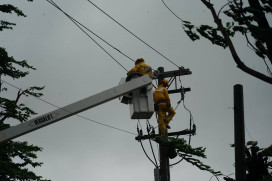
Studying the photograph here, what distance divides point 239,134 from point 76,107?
12.9 ft

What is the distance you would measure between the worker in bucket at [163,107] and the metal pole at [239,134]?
7501mm

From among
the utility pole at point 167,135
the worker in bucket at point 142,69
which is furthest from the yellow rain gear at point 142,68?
the utility pole at point 167,135

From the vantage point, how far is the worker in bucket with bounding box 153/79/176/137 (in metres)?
12.2

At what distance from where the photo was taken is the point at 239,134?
457 centimetres

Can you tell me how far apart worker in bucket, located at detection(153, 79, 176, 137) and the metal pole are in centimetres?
750

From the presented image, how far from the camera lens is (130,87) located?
8.20m

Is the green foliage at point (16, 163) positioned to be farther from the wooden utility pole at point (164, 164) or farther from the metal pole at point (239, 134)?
the metal pole at point (239, 134)

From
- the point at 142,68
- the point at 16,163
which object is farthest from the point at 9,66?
the point at 142,68

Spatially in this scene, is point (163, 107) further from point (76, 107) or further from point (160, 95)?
point (76, 107)

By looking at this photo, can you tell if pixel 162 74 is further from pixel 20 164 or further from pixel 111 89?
pixel 20 164

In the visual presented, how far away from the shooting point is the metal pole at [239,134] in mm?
4523

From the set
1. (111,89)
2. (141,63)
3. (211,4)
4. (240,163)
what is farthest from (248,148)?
(141,63)

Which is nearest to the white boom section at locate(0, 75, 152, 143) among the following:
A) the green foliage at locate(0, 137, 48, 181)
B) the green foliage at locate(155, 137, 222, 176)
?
the green foliage at locate(155, 137, 222, 176)

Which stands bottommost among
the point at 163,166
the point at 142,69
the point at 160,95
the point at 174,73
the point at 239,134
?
the point at 239,134
